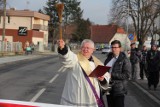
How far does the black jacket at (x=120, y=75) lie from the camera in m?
6.69

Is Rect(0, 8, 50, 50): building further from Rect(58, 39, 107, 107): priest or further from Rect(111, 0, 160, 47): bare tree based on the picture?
Rect(58, 39, 107, 107): priest

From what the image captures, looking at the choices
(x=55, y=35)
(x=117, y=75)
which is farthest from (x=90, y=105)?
(x=55, y=35)

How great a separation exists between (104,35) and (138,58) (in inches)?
4434

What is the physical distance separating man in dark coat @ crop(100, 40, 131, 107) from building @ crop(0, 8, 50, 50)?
227 ft

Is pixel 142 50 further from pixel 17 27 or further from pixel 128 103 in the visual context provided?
pixel 17 27

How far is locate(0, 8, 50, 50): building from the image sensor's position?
78.1 m

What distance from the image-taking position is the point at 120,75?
21.9 ft

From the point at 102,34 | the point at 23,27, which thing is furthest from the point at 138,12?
the point at 102,34

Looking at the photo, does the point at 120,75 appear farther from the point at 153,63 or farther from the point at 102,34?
the point at 102,34

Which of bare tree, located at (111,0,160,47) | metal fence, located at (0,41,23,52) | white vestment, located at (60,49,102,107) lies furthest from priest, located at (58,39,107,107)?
bare tree, located at (111,0,160,47)

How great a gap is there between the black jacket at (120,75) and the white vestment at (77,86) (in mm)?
1403

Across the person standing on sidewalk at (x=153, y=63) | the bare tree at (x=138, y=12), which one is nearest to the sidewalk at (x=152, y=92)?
the person standing on sidewalk at (x=153, y=63)

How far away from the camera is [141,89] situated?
1473cm

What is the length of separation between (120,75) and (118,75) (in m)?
0.04
